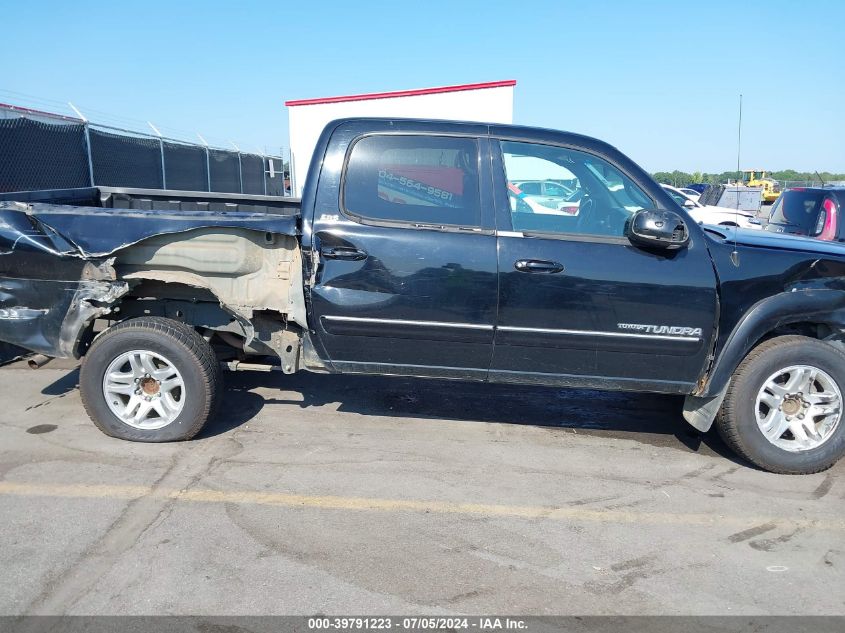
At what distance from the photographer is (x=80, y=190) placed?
537 centimetres

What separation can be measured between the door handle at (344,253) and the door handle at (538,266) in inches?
36.1

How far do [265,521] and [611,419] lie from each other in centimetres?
273

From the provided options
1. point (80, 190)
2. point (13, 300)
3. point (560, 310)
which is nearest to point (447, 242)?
point (560, 310)

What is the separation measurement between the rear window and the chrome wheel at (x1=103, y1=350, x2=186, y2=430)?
764cm

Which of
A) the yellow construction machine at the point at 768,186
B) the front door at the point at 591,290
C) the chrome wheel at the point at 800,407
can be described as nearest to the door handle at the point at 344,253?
the front door at the point at 591,290

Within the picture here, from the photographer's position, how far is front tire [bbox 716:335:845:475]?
4016 mm

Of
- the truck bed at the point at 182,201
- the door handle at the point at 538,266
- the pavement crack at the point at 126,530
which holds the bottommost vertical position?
the pavement crack at the point at 126,530

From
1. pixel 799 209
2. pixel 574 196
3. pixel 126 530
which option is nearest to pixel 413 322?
pixel 574 196

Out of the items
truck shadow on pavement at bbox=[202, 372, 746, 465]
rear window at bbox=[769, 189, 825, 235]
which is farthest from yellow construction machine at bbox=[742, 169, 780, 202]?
truck shadow on pavement at bbox=[202, 372, 746, 465]

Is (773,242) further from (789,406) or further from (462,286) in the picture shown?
(462,286)

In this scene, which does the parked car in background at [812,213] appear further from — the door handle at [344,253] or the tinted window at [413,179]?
the door handle at [344,253]

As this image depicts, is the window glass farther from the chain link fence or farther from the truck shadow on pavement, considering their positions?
the chain link fence

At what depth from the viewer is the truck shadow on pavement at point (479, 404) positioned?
15.6 ft

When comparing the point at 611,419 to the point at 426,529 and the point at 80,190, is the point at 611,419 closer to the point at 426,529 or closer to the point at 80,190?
the point at 426,529
